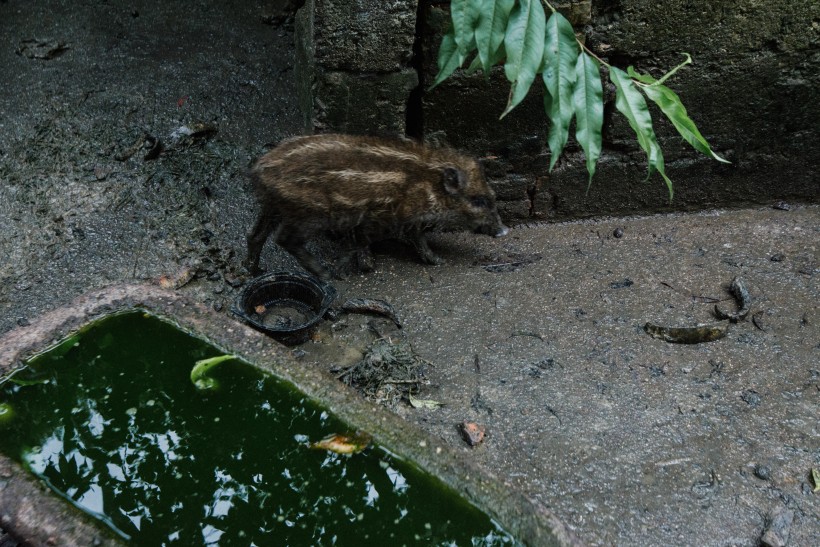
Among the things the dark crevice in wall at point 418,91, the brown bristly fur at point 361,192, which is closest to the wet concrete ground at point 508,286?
the brown bristly fur at point 361,192

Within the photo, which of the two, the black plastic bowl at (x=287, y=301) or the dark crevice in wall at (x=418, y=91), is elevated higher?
the dark crevice in wall at (x=418, y=91)

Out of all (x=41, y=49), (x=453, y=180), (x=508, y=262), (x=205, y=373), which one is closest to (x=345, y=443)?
(x=205, y=373)

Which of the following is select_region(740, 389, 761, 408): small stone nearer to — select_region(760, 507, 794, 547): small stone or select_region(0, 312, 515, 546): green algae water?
select_region(760, 507, 794, 547): small stone

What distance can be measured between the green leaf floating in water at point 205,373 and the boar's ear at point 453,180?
1.86m

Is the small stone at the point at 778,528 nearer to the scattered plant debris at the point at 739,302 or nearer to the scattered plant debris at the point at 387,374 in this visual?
the scattered plant debris at the point at 739,302

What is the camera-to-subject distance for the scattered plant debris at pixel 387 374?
3.60 m

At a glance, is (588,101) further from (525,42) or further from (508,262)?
(508,262)

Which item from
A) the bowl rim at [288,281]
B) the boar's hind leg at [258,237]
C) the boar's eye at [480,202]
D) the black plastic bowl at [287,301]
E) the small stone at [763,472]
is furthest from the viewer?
the boar's eye at [480,202]

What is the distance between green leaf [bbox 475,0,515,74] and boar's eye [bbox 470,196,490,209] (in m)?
1.67

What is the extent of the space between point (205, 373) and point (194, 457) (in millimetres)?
363

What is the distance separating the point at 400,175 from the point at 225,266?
118 centimetres

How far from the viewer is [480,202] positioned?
15.0ft

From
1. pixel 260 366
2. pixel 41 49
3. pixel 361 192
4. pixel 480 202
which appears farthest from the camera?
pixel 41 49

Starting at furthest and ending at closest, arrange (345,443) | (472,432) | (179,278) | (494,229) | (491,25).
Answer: (494,229)
(179,278)
(472,432)
(491,25)
(345,443)
